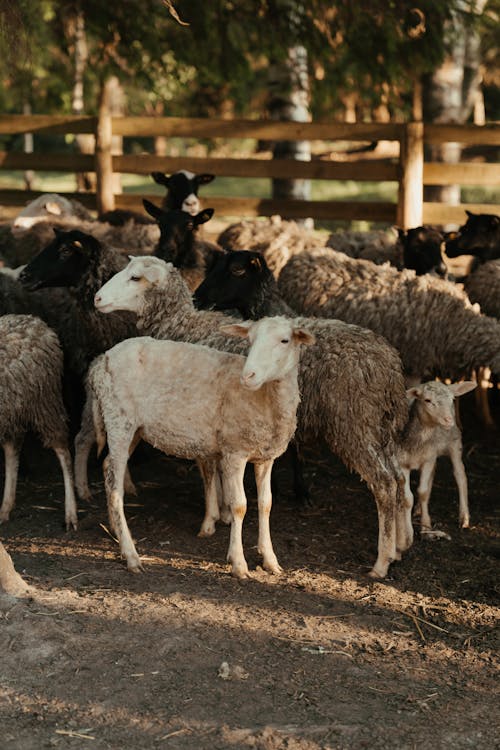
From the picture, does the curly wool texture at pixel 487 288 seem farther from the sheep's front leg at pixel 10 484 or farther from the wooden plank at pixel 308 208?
the sheep's front leg at pixel 10 484

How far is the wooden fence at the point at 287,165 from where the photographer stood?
32.1 feet

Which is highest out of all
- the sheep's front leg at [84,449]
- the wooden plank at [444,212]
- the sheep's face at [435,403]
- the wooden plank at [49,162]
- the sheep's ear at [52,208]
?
the wooden plank at [49,162]

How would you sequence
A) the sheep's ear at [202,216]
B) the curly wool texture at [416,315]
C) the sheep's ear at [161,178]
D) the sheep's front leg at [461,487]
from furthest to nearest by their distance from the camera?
the sheep's ear at [161,178]
the sheep's ear at [202,216]
the curly wool texture at [416,315]
the sheep's front leg at [461,487]

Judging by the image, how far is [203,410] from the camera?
5.52 m

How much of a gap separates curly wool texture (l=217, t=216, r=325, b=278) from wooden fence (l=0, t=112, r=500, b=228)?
0.81 meters

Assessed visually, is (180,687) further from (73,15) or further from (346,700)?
(73,15)

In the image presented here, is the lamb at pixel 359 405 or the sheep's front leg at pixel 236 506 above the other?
the lamb at pixel 359 405

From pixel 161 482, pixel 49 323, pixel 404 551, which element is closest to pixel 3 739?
pixel 404 551

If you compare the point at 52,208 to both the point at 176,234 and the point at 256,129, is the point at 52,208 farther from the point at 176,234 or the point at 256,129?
the point at 256,129

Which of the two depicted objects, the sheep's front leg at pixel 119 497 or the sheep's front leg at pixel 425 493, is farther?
the sheep's front leg at pixel 425 493

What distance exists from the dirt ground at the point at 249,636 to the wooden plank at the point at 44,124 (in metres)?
5.45

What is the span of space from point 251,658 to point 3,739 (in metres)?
1.19

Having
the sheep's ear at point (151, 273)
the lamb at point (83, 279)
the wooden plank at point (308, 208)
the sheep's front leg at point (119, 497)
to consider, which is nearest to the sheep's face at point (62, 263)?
the lamb at point (83, 279)

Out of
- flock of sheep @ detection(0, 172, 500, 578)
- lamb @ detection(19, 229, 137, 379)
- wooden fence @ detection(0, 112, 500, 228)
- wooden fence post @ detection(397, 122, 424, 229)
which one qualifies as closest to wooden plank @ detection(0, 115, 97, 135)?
wooden fence @ detection(0, 112, 500, 228)
